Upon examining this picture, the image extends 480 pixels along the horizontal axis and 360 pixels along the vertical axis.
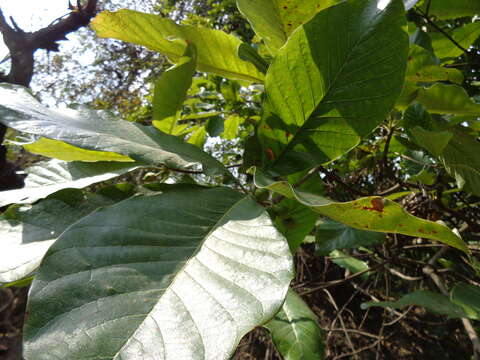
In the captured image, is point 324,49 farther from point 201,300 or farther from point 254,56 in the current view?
point 201,300

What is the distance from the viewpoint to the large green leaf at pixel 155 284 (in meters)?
0.30

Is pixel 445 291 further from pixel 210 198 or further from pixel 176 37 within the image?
pixel 176 37

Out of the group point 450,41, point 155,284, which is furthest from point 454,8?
point 155,284

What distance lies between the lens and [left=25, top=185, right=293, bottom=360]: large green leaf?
296mm

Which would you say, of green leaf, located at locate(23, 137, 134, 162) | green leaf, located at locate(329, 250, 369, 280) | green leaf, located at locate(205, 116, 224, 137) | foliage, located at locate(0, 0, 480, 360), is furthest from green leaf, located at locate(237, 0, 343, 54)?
green leaf, located at locate(329, 250, 369, 280)

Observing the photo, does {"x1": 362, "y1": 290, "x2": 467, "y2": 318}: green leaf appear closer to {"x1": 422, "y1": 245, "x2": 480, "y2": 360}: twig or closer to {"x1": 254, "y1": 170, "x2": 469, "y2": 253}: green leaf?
{"x1": 422, "y1": 245, "x2": 480, "y2": 360}: twig

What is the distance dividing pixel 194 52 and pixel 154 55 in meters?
4.64

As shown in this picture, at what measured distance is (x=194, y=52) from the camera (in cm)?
57

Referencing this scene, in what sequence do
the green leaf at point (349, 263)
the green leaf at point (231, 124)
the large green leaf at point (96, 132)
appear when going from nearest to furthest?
1. the large green leaf at point (96, 132)
2. the green leaf at point (231, 124)
3. the green leaf at point (349, 263)

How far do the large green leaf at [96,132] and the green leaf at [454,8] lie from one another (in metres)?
0.86

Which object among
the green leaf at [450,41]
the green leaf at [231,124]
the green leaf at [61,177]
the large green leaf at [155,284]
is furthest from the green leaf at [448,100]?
the green leaf at [231,124]

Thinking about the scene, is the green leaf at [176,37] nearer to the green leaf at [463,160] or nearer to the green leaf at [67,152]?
the green leaf at [67,152]

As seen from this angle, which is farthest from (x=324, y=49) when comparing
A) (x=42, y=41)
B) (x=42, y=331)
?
(x=42, y=41)

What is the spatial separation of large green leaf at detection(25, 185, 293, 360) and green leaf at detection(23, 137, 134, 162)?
16cm
